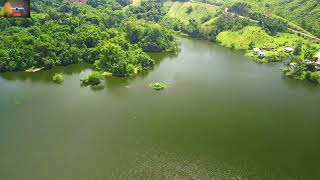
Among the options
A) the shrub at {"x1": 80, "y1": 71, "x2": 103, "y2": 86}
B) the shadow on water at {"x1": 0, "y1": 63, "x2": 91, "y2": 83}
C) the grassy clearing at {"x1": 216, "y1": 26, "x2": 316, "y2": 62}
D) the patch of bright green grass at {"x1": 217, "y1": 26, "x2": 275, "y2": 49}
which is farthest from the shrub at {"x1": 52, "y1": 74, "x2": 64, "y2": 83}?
the patch of bright green grass at {"x1": 217, "y1": 26, "x2": 275, "y2": 49}

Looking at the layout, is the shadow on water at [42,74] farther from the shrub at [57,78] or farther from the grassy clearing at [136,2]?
the grassy clearing at [136,2]

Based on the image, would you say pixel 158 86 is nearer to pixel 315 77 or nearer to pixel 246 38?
pixel 315 77

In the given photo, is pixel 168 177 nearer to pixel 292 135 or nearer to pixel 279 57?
pixel 292 135

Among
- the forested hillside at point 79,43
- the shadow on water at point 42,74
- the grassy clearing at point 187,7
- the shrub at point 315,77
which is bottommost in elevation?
the shadow on water at point 42,74

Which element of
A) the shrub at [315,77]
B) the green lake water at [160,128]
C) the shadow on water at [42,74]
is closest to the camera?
the green lake water at [160,128]

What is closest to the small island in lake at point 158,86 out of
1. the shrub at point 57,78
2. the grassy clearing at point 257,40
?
the shrub at point 57,78

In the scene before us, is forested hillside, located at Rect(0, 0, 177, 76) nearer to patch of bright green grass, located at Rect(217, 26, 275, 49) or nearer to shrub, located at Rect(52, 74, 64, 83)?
shrub, located at Rect(52, 74, 64, 83)

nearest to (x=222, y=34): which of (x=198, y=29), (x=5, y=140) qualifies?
(x=198, y=29)
